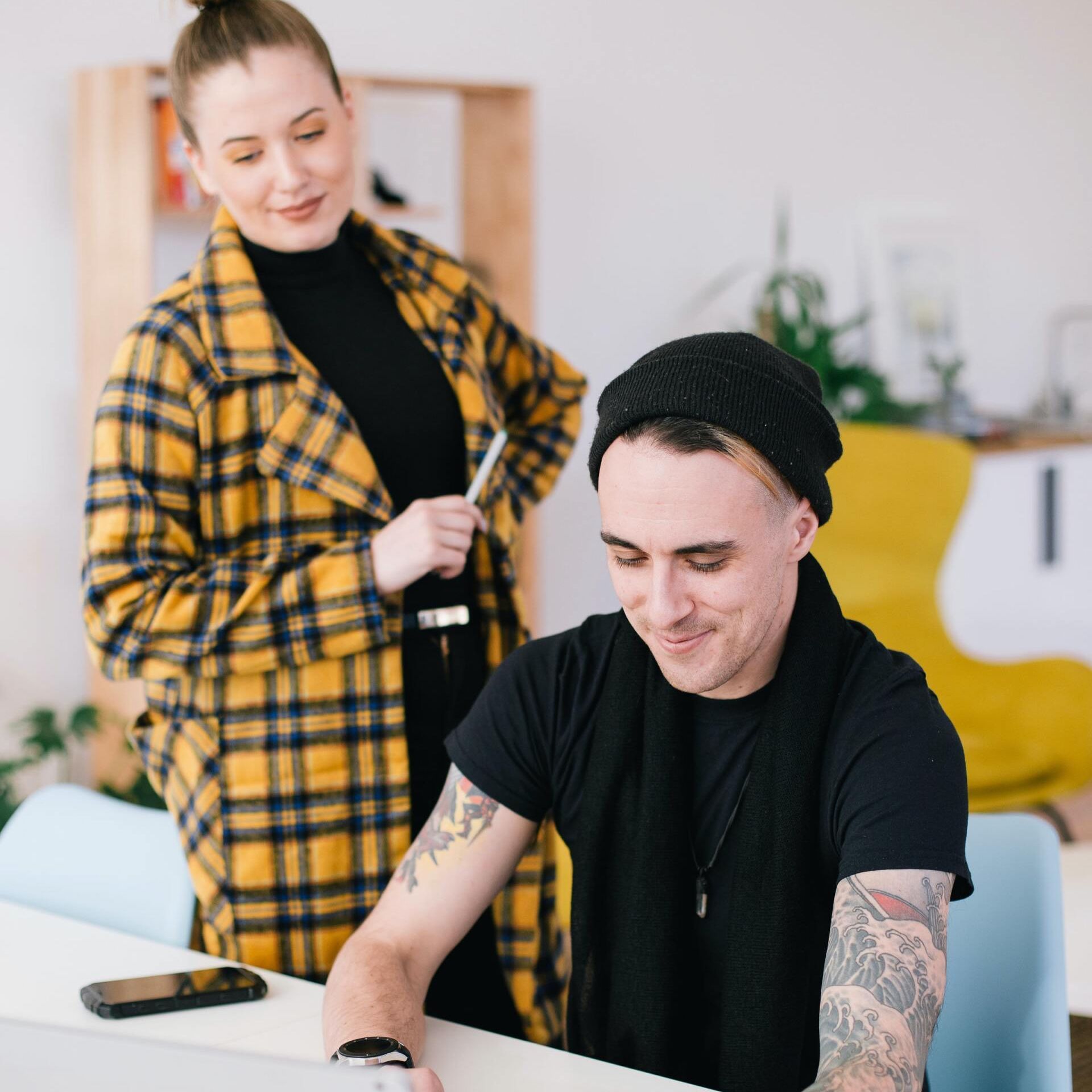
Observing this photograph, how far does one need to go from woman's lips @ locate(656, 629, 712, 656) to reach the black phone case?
20.6 inches

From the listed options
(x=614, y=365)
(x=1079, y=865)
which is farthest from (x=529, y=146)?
(x=1079, y=865)

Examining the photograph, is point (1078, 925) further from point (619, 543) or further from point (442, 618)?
point (619, 543)

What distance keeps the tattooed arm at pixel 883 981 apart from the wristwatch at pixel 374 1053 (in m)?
0.35

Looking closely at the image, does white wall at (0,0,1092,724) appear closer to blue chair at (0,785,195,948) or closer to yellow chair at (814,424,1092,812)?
yellow chair at (814,424,1092,812)

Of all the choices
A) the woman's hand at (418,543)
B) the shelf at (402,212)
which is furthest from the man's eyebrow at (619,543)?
the shelf at (402,212)

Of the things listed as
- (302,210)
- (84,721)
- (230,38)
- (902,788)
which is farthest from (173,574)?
(84,721)

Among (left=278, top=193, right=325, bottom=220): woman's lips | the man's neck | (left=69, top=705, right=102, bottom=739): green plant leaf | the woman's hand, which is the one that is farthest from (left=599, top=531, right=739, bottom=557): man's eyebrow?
(left=69, top=705, right=102, bottom=739): green plant leaf

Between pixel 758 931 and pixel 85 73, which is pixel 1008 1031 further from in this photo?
pixel 85 73

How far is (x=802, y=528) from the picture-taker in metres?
1.28

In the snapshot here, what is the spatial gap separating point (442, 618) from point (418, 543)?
15 cm

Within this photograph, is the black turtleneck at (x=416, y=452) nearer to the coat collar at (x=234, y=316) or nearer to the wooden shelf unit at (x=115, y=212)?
the coat collar at (x=234, y=316)

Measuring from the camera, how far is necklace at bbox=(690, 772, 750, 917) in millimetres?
1328

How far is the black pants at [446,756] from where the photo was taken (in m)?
1.75

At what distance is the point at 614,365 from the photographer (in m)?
4.54
